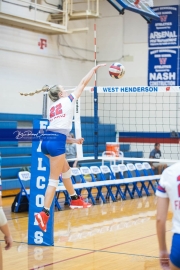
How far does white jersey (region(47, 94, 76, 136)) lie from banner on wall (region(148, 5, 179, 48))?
11.5 meters

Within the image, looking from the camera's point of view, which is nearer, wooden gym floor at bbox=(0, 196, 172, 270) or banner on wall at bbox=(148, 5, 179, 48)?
wooden gym floor at bbox=(0, 196, 172, 270)

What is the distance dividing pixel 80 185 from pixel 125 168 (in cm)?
233

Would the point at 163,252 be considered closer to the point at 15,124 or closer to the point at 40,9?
the point at 15,124

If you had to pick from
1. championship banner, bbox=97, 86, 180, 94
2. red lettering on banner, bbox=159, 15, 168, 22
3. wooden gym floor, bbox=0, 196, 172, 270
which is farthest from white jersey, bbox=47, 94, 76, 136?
red lettering on banner, bbox=159, 15, 168, 22

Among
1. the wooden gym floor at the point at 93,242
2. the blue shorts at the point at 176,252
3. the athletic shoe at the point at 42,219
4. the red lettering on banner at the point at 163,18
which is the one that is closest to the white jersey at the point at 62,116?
the athletic shoe at the point at 42,219

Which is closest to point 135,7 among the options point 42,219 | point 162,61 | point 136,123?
point 162,61

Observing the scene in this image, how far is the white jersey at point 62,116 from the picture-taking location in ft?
23.5

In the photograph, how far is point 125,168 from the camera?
13.3 meters

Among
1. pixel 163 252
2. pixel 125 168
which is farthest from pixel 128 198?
pixel 163 252

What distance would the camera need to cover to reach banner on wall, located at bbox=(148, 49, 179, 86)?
717 inches

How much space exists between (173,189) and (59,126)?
13.2 ft

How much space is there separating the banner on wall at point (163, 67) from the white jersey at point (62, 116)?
11425 millimetres

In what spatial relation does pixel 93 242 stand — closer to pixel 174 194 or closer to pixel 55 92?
pixel 55 92

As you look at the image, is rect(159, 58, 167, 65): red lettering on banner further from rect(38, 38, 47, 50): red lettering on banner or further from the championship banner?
the championship banner
